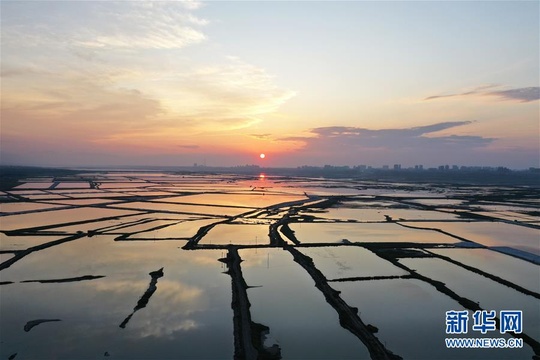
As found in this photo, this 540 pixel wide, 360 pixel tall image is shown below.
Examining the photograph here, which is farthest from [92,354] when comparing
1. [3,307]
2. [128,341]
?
[3,307]

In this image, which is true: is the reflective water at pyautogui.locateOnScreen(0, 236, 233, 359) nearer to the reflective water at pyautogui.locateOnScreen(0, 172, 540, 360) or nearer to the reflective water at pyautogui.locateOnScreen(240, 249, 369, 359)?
the reflective water at pyautogui.locateOnScreen(0, 172, 540, 360)

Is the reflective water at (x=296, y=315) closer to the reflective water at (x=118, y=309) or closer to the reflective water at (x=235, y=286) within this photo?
the reflective water at (x=235, y=286)

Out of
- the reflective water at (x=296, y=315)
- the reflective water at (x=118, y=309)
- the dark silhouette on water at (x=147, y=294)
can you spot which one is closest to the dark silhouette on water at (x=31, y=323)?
the reflective water at (x=118, y=309)

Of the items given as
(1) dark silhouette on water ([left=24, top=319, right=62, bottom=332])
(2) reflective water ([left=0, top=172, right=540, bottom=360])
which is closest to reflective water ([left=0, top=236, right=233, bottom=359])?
(2) reflective water ([left=0, top=172, right=540, bottom=360])

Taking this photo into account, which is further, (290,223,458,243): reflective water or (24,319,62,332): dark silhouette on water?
(290,223,458,243): reflective water

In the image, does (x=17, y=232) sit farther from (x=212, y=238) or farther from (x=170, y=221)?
(x=212, y=238)

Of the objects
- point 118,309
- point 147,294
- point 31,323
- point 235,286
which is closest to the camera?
point 31,323

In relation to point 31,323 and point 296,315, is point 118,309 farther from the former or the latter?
point 296,315

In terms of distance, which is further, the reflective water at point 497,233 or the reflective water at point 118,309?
the reflective water at point 497,233

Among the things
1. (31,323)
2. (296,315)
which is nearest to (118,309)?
(31,323)
